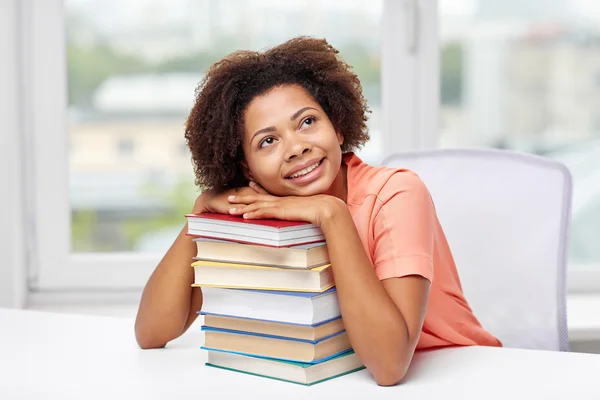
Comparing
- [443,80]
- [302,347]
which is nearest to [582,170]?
[443,80]

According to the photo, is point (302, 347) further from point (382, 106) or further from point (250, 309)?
point (382, 106)

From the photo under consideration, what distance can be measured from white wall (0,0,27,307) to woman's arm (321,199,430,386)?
1.48 m

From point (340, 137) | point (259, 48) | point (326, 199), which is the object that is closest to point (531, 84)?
point (259, 48)

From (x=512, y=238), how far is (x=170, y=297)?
27.9 inches

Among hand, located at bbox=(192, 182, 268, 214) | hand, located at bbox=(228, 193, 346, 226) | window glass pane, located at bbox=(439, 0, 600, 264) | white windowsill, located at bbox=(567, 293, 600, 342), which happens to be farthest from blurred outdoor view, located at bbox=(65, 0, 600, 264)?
hand, located at bbox=(228, 193, 346, 226)

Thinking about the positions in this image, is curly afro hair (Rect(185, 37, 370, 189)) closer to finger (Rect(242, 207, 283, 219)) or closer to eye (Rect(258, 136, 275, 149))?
eye (Rect(258, 136, 275, 149))

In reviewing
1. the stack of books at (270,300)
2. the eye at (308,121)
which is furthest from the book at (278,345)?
the eye at (308,121)

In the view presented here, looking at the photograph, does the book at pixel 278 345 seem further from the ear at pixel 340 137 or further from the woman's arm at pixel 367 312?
the ear at pixel 340 137

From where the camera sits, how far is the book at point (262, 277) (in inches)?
41.5

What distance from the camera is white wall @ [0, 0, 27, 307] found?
2.29m

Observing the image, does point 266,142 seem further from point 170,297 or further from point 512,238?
point 512,238

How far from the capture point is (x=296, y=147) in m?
1.22

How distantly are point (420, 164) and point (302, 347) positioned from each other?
2.46ft

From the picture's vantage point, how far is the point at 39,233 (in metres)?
2.43
